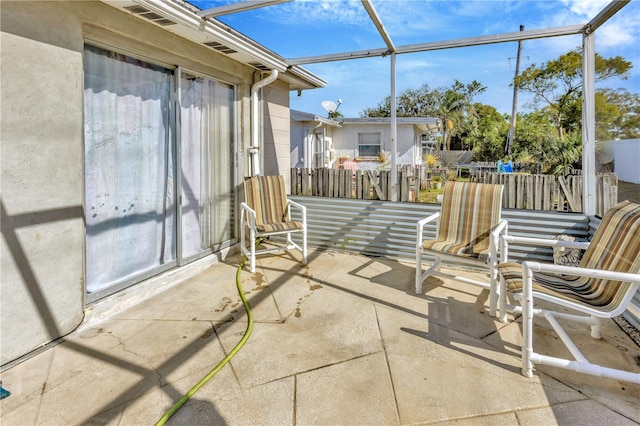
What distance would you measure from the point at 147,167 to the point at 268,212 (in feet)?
5.40

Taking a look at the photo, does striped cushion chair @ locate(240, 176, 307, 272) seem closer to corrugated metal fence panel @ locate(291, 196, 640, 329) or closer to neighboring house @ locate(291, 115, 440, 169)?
corrugated metal fence panel @ locate(291, 196, 640, 329)

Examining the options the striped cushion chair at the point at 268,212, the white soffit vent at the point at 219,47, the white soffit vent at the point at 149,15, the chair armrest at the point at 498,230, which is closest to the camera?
the white soffit vent at the point at 149,15

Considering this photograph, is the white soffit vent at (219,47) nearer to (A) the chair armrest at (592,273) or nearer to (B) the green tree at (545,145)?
(A) the chair armrest at (592,273)

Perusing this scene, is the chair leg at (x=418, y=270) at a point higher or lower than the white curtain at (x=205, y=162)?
lower

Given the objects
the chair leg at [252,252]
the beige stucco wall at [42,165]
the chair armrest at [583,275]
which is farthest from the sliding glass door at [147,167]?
the chair armrest at [583,275]

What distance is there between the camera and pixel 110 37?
281 centimetres

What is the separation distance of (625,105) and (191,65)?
12.8 feet

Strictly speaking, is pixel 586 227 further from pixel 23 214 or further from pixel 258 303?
pixel 23 214

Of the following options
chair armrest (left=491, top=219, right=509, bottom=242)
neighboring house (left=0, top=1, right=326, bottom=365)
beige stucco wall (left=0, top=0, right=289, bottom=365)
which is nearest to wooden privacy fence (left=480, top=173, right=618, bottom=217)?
chair armrest (left=491, top=219, right=509, bottom=242)

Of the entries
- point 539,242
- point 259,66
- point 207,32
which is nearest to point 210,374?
point 539,242

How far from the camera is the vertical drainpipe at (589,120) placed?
338cm

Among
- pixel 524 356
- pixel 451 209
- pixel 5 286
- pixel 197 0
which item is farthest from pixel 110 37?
pixel 524 356

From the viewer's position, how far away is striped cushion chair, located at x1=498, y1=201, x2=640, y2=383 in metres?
1.90

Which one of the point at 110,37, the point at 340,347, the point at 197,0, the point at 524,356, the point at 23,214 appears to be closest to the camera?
the point at 524,356
